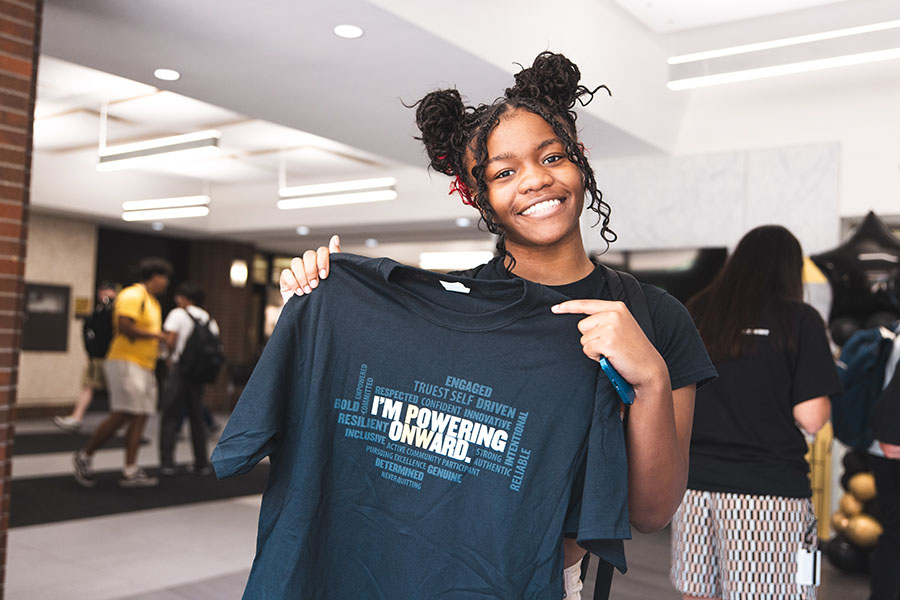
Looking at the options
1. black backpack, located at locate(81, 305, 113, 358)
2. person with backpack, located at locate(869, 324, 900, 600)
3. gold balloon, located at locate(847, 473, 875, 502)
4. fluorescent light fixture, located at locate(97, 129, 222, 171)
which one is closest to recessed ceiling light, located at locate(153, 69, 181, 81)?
fluorescent light fixture, located at locate(97, 129, 222, 171)

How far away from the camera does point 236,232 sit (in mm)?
11711

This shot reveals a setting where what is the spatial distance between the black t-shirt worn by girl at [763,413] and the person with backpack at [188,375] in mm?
4845

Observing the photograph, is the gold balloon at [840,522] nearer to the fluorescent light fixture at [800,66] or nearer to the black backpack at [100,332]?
the fluorescent light fixture at [800,66]

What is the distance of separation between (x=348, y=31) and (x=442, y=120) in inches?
113

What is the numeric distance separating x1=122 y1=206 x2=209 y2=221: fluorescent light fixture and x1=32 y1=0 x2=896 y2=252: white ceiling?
0.95 meters

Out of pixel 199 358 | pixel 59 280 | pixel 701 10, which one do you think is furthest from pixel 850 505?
pixel 59 280

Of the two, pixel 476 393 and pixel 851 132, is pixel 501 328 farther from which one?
pixel 851 132

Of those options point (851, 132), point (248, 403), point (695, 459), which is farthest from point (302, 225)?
point (248, 403)

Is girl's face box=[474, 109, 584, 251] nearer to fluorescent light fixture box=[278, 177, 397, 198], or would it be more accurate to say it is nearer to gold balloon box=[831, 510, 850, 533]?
gold balloon box=[831, 510, 850, 533]

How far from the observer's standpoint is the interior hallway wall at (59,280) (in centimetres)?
1092

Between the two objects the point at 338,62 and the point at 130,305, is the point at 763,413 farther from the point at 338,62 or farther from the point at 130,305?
the point at 130,305

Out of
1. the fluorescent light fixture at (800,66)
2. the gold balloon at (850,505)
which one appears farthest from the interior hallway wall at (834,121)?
the gold balloon at (850,505)

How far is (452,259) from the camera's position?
13.7 metres

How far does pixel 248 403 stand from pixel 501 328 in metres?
0.43
